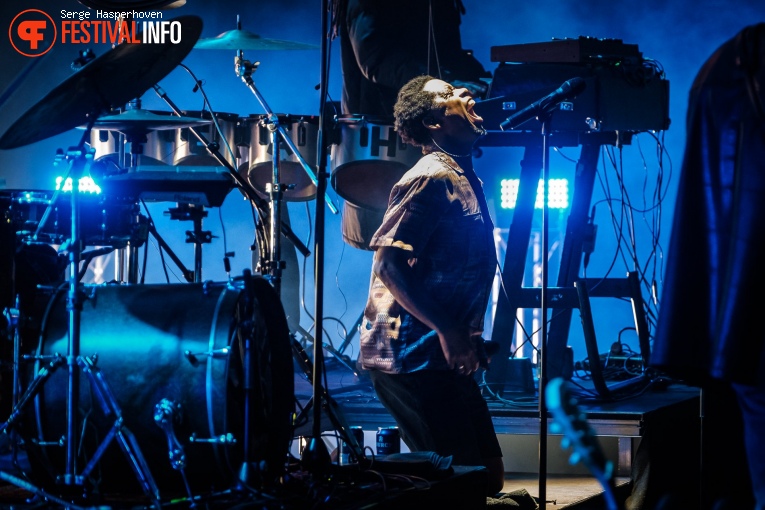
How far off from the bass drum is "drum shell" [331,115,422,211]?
2.54m

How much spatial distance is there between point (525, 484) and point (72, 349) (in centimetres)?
258

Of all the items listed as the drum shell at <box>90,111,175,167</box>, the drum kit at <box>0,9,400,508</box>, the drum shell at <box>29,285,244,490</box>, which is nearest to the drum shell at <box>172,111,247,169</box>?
the drum shell at <box>90,111,175,167</box>

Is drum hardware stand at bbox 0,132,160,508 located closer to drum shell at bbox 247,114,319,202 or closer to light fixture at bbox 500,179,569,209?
drum shell at bbox 247,114,319,202

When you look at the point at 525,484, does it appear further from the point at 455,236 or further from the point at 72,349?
the point at 72,349

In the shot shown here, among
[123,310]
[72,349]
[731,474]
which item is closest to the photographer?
[72,349]

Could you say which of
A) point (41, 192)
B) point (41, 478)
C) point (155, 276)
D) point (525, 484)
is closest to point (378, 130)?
point (525, 484)

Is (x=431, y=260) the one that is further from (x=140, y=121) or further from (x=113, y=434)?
(x=140, y=121)

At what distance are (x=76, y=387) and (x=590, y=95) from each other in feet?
11.0

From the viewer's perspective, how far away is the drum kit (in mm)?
2992

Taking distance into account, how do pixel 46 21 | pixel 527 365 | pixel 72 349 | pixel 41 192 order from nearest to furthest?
pixel 72 349
pixel 41 192
pixel 527 365
pixel 46 21

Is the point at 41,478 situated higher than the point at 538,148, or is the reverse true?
the point at 538,148

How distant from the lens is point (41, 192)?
355 centimetres

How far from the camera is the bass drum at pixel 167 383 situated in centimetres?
301

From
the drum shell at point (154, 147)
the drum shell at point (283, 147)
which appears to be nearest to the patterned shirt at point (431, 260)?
the drum shell at point (283, 147)
